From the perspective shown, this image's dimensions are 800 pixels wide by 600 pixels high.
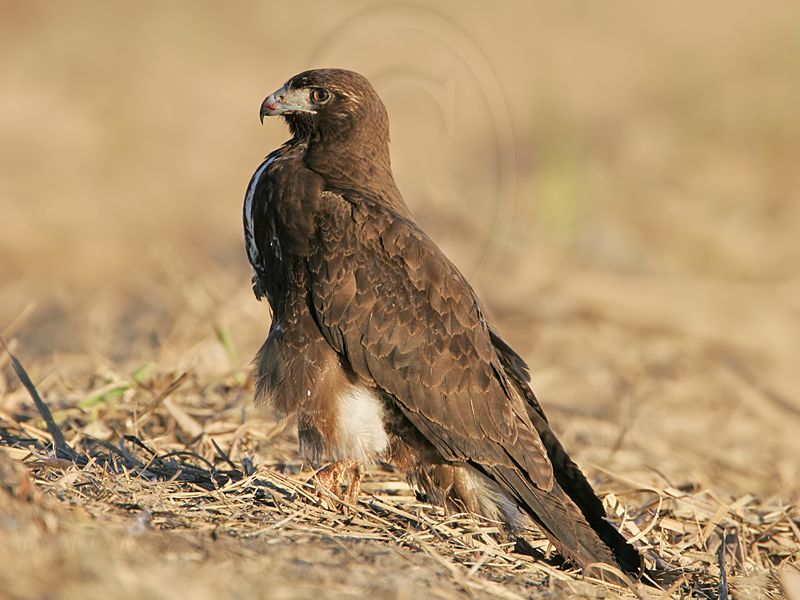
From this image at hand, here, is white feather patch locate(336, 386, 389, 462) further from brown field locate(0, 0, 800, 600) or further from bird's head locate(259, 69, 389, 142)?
bird's head locate(259, 69, 389, 142)

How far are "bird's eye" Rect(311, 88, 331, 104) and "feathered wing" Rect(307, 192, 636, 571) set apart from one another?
2.13 feet

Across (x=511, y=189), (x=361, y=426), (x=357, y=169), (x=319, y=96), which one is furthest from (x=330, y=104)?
(x=511, y=189)

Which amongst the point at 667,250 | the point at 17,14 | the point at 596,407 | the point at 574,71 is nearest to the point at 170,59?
the point at 17,14

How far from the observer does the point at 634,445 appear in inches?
259

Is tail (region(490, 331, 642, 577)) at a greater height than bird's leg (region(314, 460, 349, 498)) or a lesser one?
greater

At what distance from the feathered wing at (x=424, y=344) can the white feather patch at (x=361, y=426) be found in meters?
0.08

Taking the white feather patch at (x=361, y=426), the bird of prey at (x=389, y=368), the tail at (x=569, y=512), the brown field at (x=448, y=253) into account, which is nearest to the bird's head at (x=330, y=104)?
the bird of prey at (x=389, y=368)

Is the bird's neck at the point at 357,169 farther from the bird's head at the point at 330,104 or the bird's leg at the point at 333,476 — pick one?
the bird's leg at the point at 333,476

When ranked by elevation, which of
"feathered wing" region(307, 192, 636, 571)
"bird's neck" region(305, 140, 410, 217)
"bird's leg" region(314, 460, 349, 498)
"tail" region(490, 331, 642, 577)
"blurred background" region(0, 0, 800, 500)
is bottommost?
"bird's leg" region(314, 460, 349, 498)

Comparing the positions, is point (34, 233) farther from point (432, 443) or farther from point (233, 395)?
point (432, 443)


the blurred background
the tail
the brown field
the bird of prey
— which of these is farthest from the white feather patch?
the blurred background

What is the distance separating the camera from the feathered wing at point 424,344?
184 inches

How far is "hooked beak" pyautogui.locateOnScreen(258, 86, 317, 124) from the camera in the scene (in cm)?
527

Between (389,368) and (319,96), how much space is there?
4.67 feet
